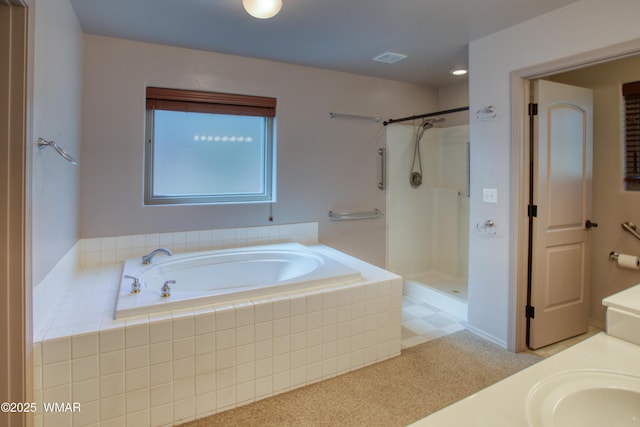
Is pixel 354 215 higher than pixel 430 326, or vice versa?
pixel 354 215


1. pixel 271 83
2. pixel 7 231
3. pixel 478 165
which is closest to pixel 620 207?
pixel 478 165

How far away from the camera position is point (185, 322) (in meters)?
1.87

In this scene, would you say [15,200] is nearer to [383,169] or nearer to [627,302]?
[627,302]

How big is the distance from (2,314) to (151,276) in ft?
3.80

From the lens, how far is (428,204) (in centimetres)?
429

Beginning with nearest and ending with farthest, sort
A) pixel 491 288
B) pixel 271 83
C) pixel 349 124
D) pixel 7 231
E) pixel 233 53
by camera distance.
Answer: pixel 7 231, pixel 491 288, pixel 233 53, pixel 271 83, pixel 349 124

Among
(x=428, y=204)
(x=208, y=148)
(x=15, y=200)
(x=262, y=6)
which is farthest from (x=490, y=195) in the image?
(x=15, y=200)

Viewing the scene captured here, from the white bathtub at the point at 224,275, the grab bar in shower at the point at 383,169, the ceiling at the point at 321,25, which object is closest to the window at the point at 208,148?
the ceiling at the point at 321,25

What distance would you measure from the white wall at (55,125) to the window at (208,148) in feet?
1.88

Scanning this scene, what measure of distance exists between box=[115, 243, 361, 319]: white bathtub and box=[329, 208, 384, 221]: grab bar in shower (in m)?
0.55

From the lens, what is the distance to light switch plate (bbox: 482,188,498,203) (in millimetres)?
2697

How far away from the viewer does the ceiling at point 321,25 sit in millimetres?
2232

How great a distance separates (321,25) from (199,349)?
2178mm

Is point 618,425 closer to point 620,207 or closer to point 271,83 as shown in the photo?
point 620,207
